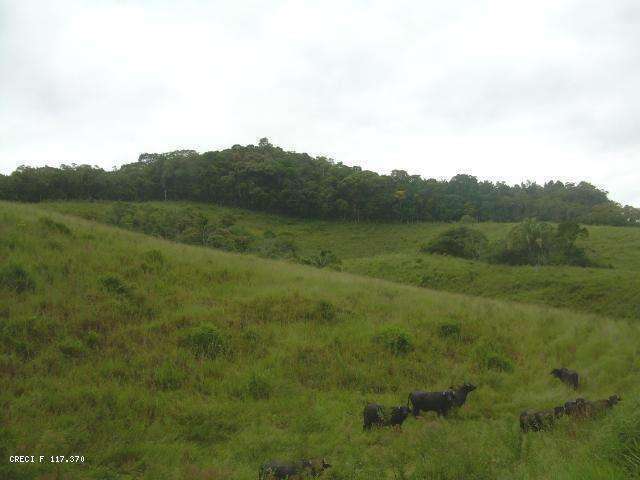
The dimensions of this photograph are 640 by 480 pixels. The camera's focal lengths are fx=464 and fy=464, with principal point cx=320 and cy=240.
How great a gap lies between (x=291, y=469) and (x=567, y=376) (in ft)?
22.2

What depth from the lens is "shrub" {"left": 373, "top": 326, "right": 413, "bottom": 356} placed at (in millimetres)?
10438

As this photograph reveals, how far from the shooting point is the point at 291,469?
5.55 metres

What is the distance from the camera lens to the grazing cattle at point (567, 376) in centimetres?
943

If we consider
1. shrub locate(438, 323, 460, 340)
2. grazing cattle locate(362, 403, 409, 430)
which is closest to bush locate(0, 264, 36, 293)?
grazing cattle locate(362, 403, 409, 430)

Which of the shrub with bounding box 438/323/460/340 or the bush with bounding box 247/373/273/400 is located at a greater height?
the shrub with bounding box 438/323/460/340

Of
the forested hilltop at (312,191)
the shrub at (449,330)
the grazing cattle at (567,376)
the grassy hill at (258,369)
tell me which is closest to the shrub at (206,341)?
the grassy hill at (258,369)

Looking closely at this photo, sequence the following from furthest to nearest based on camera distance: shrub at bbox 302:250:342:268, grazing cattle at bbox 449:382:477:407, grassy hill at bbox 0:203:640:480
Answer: shrub at bbox 302:250:342:268, grazing cattle at bbox 449:382:477:407, grassy hill at bbox 0:203:640:480

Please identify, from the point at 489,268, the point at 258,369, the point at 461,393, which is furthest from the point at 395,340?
the point at 489,268

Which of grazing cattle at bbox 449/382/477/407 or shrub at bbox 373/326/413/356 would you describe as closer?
grazing cattle at bbox 449/382/477/407

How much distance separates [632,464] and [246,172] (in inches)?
2860

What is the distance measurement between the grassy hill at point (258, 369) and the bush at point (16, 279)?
0.19 feet

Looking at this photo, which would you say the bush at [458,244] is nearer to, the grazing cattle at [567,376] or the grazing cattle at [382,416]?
the grazing cattle at [567,376]

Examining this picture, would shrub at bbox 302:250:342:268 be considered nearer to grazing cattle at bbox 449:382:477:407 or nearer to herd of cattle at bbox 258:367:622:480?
grazing cattle at bbox 449:382:477:407

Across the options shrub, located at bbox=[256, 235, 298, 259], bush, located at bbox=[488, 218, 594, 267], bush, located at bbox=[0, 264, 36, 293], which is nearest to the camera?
bush, located at bbox=[0, 264, 36, 293]
